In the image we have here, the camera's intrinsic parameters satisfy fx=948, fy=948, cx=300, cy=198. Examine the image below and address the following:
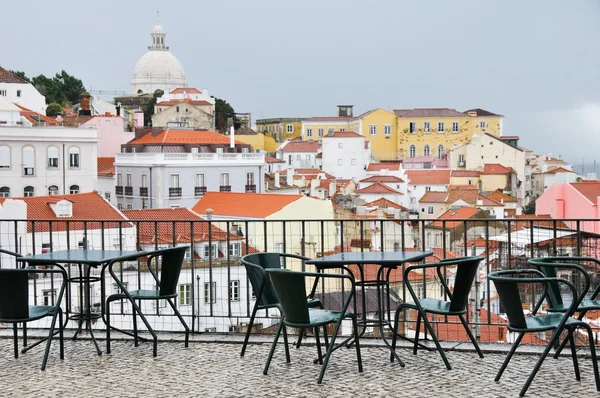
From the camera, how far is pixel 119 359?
7.70 metres

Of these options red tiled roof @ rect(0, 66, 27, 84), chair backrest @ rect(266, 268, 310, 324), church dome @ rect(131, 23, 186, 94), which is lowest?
chair backrest @ rect(266, 268, 310, 324)

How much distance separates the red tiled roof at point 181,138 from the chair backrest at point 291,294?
6776 centimetres

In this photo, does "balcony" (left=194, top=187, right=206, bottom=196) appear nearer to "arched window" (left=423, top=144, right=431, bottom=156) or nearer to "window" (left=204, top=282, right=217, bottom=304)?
"window" (left=204, top=282, right=217, bottom=304)

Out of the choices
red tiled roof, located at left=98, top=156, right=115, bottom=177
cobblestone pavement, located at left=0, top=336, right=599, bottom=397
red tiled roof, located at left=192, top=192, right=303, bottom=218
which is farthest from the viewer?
red tiled roof, located at left=98, top=156, right=115, bottom=177

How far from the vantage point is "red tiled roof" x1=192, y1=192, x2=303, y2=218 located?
54669 mm

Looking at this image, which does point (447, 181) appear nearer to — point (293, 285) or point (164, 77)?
point (164, 77)

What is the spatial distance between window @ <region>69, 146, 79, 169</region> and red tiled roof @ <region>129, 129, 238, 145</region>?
10.0m

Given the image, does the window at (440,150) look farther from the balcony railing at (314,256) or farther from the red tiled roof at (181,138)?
the balcony railing at (314,256)

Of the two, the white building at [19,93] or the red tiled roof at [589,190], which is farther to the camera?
the white building at [19,93]

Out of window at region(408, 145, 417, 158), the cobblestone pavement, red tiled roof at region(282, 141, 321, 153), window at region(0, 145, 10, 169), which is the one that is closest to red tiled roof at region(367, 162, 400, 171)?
red tiled roof at region(282, 141, 321, 153)

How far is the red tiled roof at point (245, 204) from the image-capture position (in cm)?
5467

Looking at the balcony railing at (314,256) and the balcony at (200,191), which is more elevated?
the balcony at (200,191)

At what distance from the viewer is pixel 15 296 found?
7.34 m

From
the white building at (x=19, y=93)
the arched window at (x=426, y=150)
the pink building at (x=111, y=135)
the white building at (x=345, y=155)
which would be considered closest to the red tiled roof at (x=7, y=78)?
the white building at (x=19, y=93)
